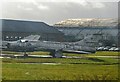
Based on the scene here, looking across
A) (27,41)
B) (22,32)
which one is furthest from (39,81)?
(22,32)

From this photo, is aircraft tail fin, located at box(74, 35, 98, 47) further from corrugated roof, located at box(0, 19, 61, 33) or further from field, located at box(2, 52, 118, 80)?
field, located at box(2, 52, 118, 80)

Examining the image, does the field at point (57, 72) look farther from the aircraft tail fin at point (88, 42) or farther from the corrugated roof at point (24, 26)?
the corrugated roof at point (24, 26)

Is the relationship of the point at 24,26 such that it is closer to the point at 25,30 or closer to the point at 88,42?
the point at 25,30

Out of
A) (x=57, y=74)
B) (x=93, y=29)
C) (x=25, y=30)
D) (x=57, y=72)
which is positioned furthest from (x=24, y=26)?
(x=57, y=74)

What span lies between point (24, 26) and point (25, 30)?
837 millimetres

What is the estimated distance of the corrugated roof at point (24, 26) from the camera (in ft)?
126

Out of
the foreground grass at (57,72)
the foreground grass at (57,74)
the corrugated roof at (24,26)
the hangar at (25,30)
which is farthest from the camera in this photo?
the corrugated roof at (24,26)

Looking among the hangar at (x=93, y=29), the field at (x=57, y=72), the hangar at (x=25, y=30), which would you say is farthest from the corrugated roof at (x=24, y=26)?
the field at (x=57, y=72)

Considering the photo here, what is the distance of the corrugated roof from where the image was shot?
38469mm

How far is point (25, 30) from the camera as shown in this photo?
3925 centimetres

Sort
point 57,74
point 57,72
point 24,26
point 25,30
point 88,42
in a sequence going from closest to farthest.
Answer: point 57,74 → point 57,72 → point 88,42 → point 25,30 → point 24,26

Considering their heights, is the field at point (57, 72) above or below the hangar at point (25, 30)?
below

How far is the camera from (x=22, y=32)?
128 ft

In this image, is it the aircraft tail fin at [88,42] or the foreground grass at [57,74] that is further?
the aircraft tail fin at [88,42]
